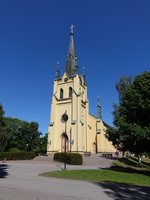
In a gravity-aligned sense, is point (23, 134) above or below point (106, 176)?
above

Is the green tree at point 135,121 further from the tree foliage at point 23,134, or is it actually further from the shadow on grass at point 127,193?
the tree foliage at point 23,134

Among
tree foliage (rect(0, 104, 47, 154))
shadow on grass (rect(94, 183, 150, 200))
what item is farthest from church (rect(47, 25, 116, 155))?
shadow on grass (rect(94, 183, 150, 200))

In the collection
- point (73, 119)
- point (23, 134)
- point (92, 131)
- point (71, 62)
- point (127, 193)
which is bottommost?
point (127, 193)

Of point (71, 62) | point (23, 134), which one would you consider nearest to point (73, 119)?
point (71, 62)

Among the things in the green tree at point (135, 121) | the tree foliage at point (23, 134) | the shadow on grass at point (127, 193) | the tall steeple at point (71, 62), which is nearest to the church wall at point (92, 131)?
the tall steeple at point (71, 62)

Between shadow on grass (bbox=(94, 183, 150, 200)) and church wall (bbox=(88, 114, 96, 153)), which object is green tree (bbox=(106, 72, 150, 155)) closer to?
shadow on grass (bbox=(94, 183, 150, 200))

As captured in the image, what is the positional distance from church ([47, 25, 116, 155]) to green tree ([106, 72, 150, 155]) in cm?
1482

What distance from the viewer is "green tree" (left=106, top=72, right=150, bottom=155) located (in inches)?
620

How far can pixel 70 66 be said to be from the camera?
150 feet

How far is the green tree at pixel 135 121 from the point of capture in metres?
15.7

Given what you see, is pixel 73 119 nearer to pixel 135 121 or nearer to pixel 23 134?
pixel 135 121

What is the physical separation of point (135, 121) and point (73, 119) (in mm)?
20613

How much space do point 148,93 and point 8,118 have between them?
47702 mm

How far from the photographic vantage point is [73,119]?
36812 mm
